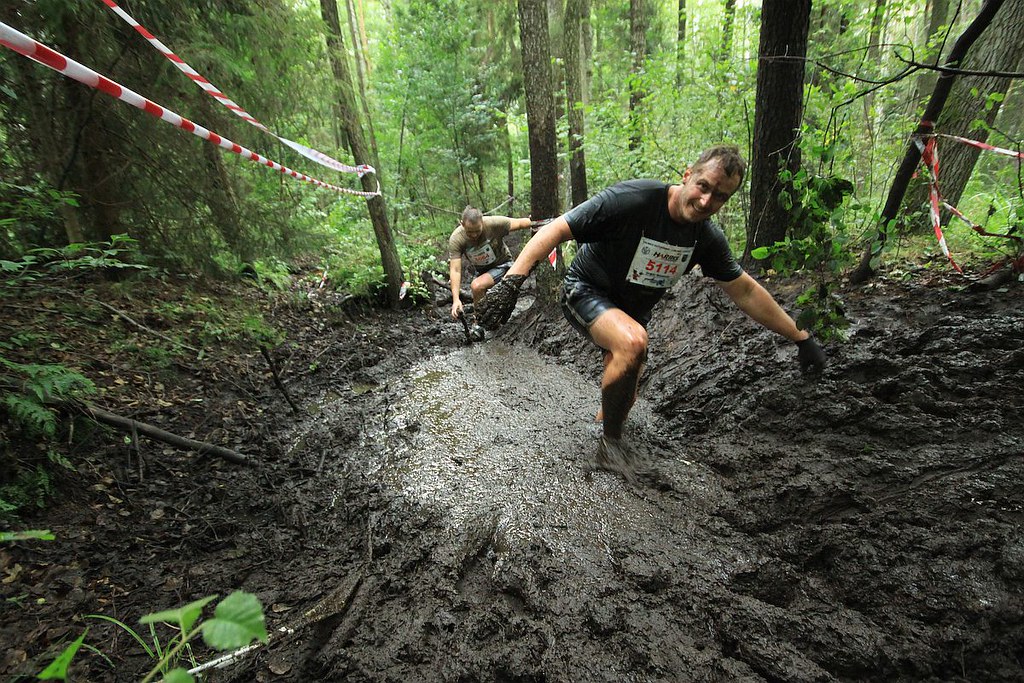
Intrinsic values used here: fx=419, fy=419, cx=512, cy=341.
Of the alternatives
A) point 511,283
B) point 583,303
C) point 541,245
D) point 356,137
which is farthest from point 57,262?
point 356,137

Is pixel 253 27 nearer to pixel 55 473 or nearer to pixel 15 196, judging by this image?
pixel 15 196

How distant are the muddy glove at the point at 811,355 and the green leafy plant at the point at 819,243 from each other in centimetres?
15

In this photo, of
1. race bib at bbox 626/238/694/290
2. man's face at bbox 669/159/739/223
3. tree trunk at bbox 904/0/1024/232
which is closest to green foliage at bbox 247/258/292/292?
race bib at bbox 626/238/694/290

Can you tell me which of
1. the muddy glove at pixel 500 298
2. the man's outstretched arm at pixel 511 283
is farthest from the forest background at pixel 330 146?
the muddy glove at pixel 500 298

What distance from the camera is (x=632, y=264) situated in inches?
108

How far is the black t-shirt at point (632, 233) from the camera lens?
2.58 m

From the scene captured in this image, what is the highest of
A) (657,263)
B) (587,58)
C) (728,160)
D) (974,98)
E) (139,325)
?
(587,58)

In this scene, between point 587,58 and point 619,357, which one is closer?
point 619,357

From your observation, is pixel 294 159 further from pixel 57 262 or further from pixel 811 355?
pixel 811 355

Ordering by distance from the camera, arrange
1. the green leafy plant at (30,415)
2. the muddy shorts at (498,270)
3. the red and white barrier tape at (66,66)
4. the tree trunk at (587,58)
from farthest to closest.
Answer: the tree trunk at (587,58) → the muddy shorts at (498,270) → the green leafy plant at (30,415) → the red and white barrier tape at (66,66)

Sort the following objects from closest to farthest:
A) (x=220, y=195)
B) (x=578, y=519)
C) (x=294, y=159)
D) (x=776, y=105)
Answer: (x=578, y=519), (x=776, y=105), (x=220, y=195), (x=294, y=159)

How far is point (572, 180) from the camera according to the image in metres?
10.4

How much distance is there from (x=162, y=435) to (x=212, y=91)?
2.98 metres

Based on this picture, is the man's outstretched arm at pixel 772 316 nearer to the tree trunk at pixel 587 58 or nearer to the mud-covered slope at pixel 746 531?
the mud-covered slope at pixel 746 531
